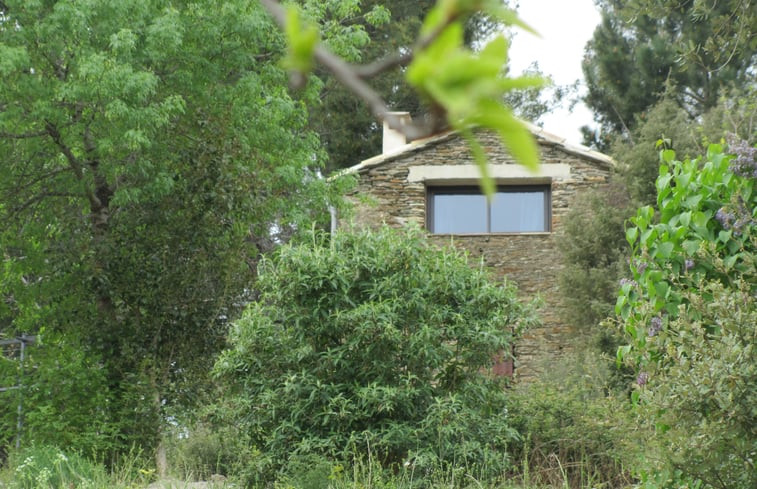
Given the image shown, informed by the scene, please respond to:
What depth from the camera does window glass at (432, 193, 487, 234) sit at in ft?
53.2

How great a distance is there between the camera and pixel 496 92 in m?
0.50

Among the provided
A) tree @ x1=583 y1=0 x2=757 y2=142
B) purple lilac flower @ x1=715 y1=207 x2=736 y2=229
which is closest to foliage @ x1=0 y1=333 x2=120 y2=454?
A: purple lilac flower @ x1=715 y1=207 x2=736 y2=229

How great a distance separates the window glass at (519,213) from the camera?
16.1 meters

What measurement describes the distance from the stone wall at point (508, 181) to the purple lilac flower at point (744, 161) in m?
10.7

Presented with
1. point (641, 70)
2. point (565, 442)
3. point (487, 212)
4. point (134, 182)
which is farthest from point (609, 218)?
point (641, 70)

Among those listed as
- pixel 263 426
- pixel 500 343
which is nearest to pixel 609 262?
pixel 500 343

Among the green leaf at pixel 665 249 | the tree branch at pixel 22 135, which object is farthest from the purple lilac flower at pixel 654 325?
the tree branch at pixel 22 135

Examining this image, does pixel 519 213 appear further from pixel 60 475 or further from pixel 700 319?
pixel 700 319

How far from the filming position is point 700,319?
4812 mm

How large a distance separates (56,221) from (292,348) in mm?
4990

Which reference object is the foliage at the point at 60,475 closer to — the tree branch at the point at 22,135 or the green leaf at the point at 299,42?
the tree branch at the point at 22,135

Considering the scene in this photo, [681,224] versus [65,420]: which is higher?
[681,224]

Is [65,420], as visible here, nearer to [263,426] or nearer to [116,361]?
[116,361]

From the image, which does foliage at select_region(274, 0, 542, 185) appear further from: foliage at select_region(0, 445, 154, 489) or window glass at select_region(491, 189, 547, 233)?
window glass at select_region(491, 189, 547, 233)
